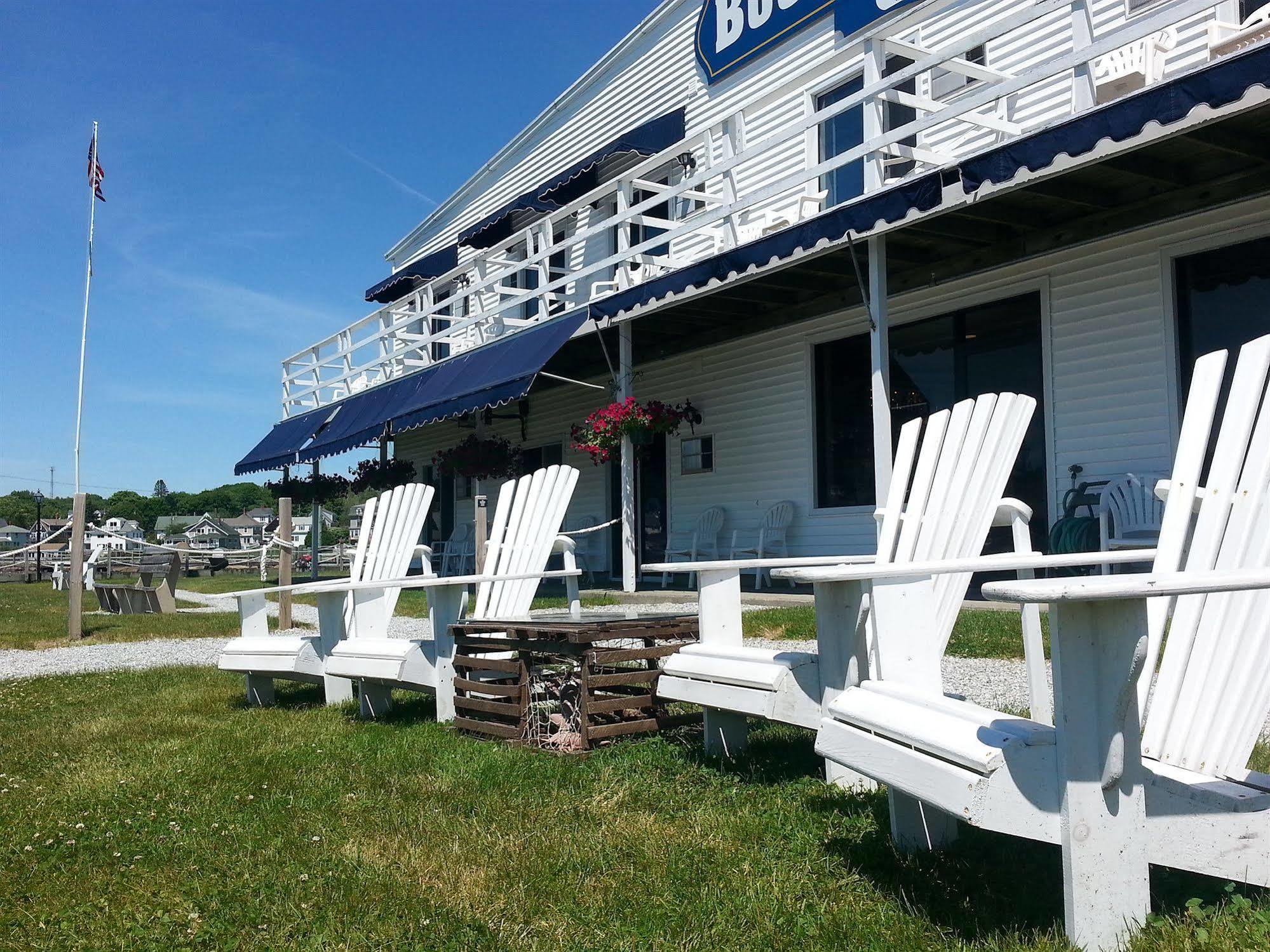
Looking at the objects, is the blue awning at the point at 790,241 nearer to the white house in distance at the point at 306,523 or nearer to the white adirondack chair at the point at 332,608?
the white adirondack chair at the point at 332,608

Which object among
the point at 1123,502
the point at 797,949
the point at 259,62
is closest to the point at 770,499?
the point at 1123,502

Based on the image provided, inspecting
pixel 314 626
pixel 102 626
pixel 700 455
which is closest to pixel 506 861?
pixel 314 626

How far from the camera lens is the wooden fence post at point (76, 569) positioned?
10414 millimetres

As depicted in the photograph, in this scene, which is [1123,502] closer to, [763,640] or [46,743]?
[763,640]

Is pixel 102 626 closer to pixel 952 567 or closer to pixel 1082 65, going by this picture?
pixel 1082 65

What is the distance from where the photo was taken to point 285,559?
9.19m

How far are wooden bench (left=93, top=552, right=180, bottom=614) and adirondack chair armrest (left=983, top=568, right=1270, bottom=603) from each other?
1381cm

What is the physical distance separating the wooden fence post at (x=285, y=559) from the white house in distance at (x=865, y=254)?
2.81 m

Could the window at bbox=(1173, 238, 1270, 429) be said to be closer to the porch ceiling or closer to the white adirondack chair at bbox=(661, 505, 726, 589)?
the porch ceiling

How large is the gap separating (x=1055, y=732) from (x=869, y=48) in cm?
761

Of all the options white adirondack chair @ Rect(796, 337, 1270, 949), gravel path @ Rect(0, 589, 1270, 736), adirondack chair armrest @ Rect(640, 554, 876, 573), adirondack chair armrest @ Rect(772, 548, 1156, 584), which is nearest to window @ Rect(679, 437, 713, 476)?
gravel path @ Rect(0, 589, 1270, 736)

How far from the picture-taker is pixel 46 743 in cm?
493

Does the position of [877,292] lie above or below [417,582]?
above

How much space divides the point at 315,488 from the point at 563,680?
1549 cm
